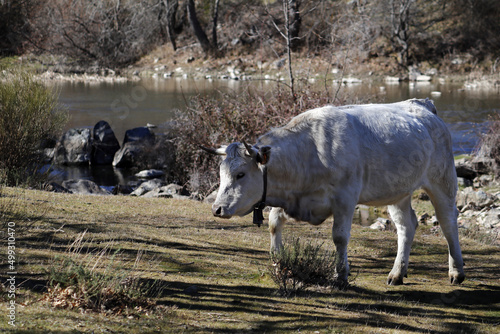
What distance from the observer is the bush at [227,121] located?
13.8 meters

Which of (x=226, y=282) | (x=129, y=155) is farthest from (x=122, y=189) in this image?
(x=226, y=282)

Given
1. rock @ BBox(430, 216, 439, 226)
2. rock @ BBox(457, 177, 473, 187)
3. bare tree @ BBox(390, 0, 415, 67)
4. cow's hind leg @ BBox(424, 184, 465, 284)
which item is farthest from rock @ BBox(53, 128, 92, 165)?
bare tree @ BBox(390, 0, 415, 67)

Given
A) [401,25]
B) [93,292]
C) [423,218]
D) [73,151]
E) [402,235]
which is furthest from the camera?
[401,25]

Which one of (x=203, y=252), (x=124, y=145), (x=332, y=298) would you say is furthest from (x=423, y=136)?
(x=124, y=145)

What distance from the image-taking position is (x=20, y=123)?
12477 millimetres

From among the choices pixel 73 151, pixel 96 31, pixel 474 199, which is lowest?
pixel 474 199

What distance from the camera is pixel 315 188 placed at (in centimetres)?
586

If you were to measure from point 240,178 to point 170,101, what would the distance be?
25724 millimetres

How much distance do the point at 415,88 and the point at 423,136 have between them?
29335mm

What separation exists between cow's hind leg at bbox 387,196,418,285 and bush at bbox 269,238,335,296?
3.26 ft

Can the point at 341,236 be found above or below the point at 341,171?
below

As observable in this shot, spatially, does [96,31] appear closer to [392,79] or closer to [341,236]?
[392,79]

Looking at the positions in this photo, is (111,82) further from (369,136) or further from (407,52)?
(369,136)

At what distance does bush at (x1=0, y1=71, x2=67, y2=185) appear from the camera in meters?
12.2
